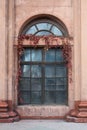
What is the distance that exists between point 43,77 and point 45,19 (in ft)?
6.72

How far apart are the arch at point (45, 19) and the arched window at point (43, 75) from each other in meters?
0.04

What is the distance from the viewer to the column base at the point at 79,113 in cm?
1389

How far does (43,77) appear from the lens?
49.1ft

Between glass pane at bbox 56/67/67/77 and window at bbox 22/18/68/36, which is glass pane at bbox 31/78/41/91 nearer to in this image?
glass pane at bbox 56/67/67/77

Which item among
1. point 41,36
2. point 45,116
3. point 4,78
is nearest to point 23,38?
point 41,36

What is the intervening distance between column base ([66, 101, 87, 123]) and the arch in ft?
8.16

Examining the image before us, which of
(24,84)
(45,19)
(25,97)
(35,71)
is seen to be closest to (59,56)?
(35,71)

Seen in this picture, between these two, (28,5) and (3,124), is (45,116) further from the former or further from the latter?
(28,5)

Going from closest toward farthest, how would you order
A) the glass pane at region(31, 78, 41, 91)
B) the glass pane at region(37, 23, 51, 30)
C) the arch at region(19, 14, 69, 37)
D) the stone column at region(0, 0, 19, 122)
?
the stone column at region(0, 0, 19, 122) → the arch at region(19, 14, 69, 37) → the glass pane at region(31, 78, 41, 91) → the glass pane at region(37, 23, 51, 30)

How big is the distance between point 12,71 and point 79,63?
2.29 meters

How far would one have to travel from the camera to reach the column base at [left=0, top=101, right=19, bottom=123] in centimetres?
1380

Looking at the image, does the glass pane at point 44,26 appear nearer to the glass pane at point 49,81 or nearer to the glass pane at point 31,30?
the glass pane at point 31,30

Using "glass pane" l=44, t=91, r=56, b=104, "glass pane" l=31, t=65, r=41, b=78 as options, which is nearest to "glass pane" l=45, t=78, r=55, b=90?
"glass pane" l=44, t=91, r=56, b=104

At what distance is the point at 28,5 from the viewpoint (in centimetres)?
1477
